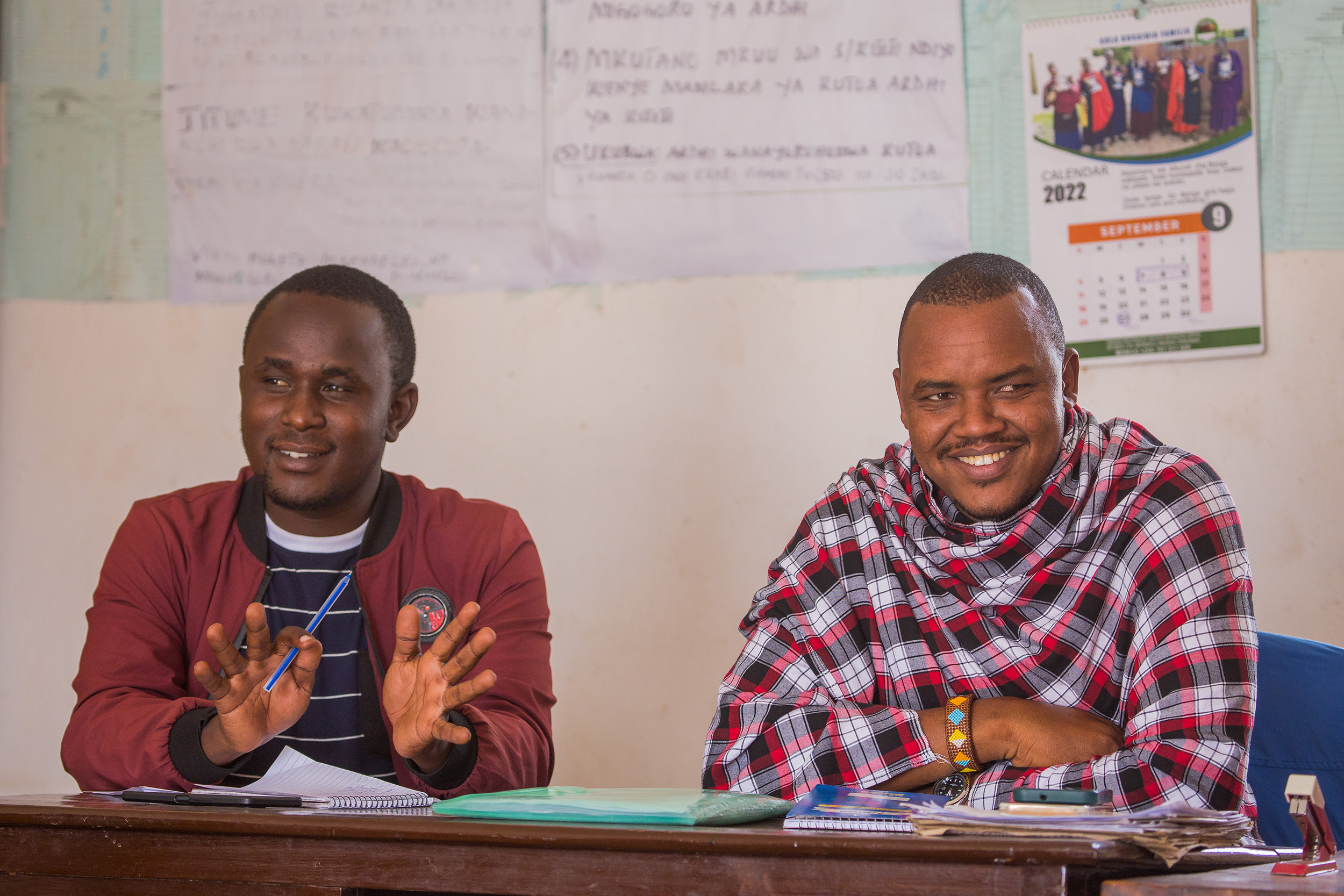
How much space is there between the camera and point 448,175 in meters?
2.69

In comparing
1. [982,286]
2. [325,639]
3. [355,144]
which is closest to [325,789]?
[325,639]

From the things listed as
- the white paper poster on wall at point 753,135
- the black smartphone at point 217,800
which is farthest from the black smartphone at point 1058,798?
the white paper poster on wall at point 753,135

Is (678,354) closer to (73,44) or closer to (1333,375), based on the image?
(1333,375)

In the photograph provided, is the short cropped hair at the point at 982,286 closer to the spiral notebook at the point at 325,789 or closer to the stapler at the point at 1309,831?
the stapler at the point at 1309,831

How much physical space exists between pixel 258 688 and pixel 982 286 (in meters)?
1.07

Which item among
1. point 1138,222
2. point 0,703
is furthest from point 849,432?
point 0,703

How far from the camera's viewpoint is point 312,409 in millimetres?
1876

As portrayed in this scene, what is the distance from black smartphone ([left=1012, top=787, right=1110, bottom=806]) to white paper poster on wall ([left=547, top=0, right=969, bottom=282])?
→ 161 cm

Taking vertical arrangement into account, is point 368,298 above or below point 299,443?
above

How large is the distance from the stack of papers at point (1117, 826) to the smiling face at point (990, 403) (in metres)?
0.70

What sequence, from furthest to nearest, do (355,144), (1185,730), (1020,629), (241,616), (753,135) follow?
(355,144) < (753,135) < (241,616) < (1020,629) < (1185,730)

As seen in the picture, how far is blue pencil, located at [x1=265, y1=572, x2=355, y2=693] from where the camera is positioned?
1441 mm

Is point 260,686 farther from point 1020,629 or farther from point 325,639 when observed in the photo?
point 1020,629

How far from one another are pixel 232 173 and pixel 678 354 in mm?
1121
